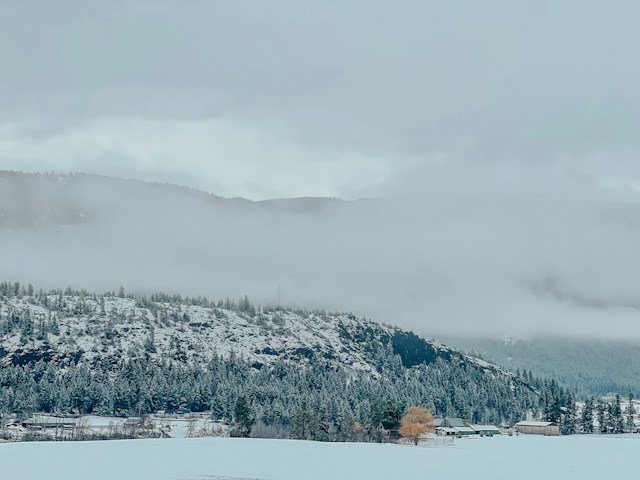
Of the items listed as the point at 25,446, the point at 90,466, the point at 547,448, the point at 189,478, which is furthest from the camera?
the point at 547,448

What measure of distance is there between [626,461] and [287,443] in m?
61.7

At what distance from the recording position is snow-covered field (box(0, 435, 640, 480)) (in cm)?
11562

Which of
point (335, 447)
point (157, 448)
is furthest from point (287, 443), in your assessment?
point (157, 448)

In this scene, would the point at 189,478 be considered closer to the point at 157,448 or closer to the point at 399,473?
the point at 399,473

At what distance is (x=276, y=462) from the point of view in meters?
134

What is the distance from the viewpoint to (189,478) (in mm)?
110938

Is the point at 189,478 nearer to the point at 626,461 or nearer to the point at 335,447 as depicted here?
the point at 335,447

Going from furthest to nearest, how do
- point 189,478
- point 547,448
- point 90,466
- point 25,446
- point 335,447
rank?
1. point 547,448
2. point 335,447
3. point 25,446
4. point 90,466
5. point 189,478

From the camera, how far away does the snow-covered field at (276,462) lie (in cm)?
11562

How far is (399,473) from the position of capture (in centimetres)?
12356

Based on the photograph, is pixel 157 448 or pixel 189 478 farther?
pixel 157 448

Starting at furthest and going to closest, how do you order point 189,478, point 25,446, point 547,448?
point 547,448 < point 25,446 < point 189,478

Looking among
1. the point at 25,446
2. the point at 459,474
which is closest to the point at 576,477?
the point at 459,474

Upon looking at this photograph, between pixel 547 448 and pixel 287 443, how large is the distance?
53.4 metres
